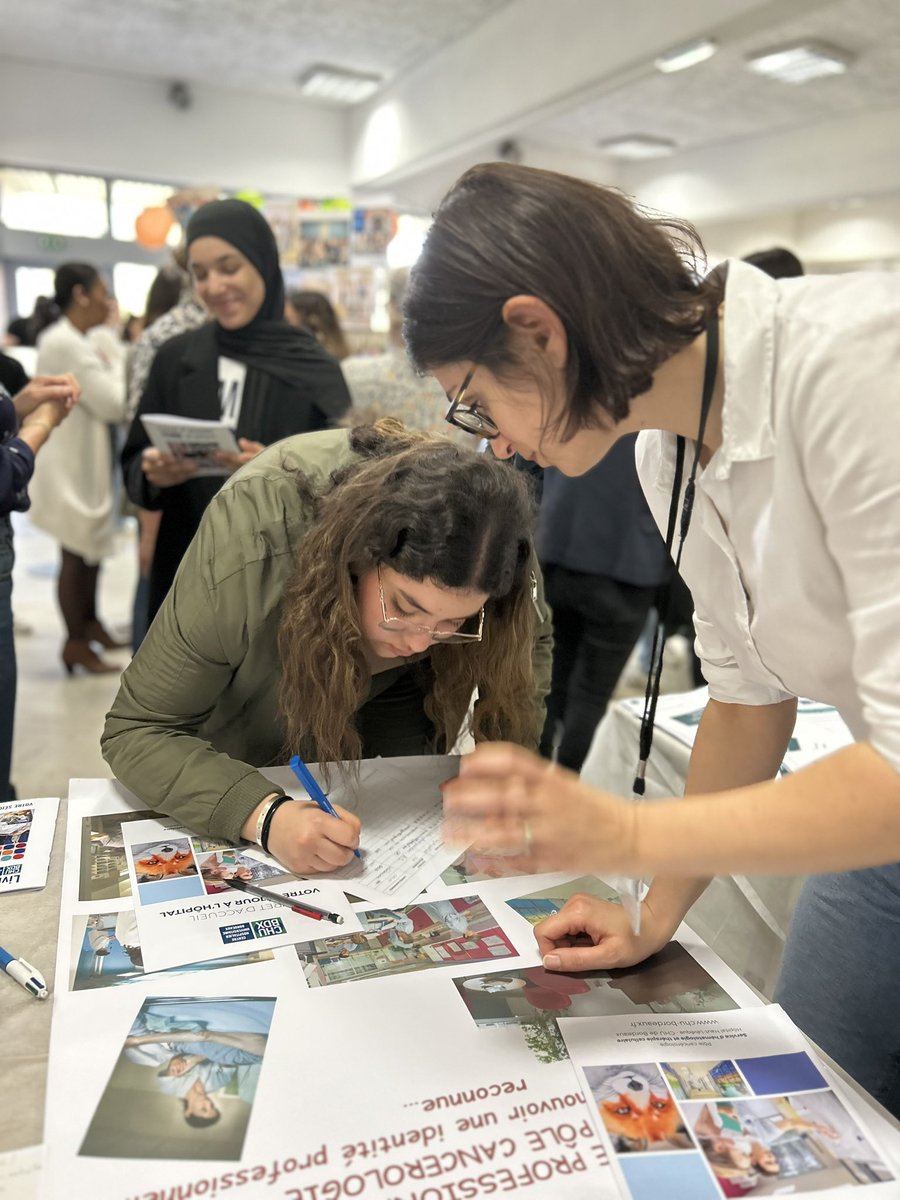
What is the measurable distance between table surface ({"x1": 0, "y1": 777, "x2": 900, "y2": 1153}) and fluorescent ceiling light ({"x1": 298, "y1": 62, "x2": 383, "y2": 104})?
243 inches

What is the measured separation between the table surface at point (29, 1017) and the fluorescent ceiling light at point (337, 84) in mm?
6172

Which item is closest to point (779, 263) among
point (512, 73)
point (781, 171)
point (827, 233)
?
point (512, 73)

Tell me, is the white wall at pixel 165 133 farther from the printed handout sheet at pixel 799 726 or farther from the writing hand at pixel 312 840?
the writing hand at pixel 312 840

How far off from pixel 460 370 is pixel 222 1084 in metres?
0.58

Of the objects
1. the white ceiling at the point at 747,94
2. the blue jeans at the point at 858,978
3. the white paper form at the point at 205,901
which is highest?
the white ceiling at the point at 747,94

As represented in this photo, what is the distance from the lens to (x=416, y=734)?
4.73 feet

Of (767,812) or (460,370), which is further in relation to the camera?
(460,370)

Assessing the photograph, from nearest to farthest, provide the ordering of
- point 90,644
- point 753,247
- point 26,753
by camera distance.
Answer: point 26,753
point 90,644
point 753,247

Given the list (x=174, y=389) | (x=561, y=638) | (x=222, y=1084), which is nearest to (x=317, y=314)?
(x=174, y=389)

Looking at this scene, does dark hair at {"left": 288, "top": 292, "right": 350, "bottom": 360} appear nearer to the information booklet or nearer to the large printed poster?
the information booklet

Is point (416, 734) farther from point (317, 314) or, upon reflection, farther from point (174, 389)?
point (317, 314)

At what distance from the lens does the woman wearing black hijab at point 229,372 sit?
2.04 metres

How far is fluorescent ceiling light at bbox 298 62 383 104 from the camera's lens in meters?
5.95

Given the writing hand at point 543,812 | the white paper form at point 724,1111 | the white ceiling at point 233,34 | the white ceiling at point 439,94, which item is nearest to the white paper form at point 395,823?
the white paper form at point 724,1111
